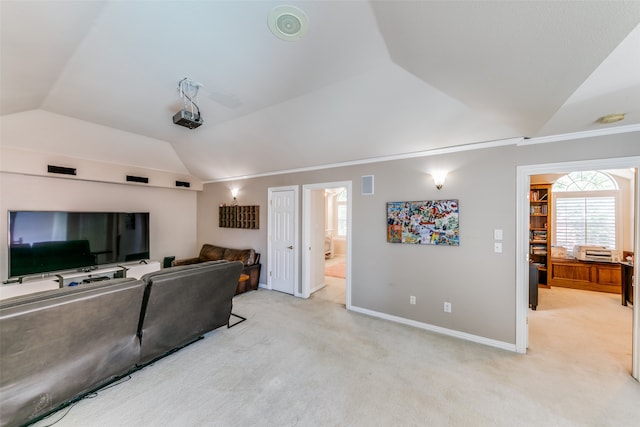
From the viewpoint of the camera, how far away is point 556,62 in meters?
1.41

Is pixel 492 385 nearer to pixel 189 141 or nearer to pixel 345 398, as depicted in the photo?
pixel 345 398

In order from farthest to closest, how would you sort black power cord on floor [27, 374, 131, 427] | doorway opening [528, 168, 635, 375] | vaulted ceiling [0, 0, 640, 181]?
doorway opening [528, 168, 635, 375]
black power cord on floor [27, 374, 131, 427]
vaulted ceiling [0, 0, 640, 181]

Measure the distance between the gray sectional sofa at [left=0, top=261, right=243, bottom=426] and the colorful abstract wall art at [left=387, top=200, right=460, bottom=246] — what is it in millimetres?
2577

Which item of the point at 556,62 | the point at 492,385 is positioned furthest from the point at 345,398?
the point at 556,62

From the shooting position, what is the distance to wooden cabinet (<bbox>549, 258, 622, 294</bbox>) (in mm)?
4605

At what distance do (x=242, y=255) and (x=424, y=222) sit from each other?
3.81 m

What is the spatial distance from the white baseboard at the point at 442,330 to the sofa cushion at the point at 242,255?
2.42 metres

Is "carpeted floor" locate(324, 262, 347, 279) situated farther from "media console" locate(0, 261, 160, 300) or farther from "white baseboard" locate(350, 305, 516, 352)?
"media console" locate(0, 261, 160, 300)

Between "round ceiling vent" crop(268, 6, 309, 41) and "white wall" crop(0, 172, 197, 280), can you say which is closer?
"round ceiling vent" crop(268, 6, 309, 41)

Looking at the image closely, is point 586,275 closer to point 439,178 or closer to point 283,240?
point 439,178

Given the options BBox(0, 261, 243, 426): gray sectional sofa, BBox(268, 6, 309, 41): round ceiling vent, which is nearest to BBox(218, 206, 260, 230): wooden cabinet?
BBox(0, 261, 243, 426): gray sectional sofa

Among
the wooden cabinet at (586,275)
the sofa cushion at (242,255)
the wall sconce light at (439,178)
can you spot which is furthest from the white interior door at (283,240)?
the wooden cabinet at (586,275)

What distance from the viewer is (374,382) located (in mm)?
2223

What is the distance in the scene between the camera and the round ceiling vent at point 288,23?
1.53 m
